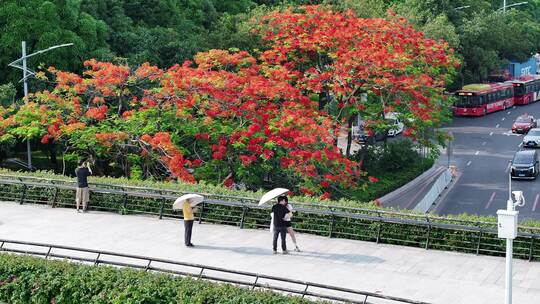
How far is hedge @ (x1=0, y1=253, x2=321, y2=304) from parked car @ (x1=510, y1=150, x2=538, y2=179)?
36.9 meters

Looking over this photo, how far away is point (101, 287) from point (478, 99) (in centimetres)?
6414

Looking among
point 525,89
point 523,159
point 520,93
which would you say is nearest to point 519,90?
point 520,93

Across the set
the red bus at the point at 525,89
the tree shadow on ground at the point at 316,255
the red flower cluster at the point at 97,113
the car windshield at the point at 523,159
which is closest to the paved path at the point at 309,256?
the tree shadow on ground at the point at 316,255

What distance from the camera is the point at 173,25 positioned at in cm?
5572

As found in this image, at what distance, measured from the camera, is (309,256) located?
21.7m

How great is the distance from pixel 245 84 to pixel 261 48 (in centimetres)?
1508

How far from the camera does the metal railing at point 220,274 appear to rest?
16.7 meters

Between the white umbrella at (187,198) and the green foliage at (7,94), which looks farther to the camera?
the green foliage at (7,94)

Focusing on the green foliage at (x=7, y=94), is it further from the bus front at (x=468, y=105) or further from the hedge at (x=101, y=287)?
the bus front at (x=468, y=105)

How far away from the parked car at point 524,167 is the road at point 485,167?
1.38 ft

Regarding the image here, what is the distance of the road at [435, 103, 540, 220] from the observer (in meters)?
45.0

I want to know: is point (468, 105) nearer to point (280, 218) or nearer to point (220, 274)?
point (280, 218)

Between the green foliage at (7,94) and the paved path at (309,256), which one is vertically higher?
the green foliage at (7,94)

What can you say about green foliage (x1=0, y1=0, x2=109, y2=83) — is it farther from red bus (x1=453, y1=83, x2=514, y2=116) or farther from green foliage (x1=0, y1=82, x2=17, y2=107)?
red bus (x1=453, y1=83, x2=514, y2=116)
